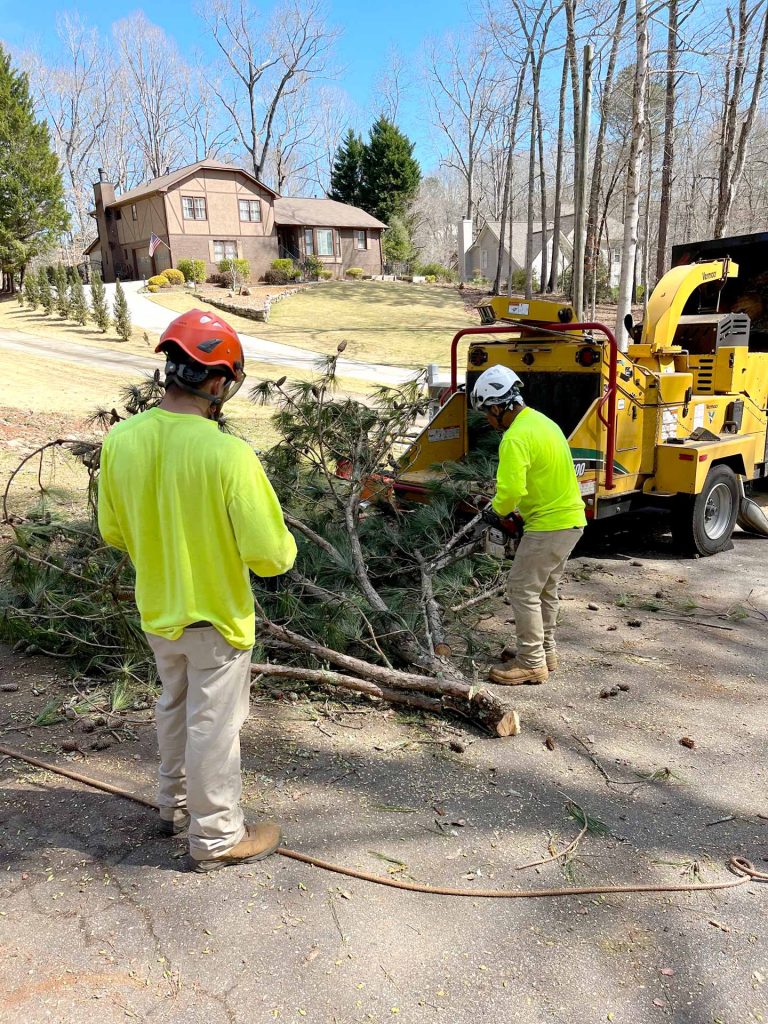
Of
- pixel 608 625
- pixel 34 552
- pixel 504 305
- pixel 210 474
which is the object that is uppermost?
pixel 504 305

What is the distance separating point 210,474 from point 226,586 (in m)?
0.38

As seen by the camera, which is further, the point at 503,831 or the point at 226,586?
the point at 503,831

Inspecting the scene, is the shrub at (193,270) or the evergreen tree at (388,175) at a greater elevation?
the evergreen tree at (388,175)

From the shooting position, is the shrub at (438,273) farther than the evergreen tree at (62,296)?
Yes

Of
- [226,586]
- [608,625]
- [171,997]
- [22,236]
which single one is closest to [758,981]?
[171,997]

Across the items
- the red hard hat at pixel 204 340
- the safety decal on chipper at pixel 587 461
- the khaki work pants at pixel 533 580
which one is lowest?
the khaki work pants at pixel 533 580

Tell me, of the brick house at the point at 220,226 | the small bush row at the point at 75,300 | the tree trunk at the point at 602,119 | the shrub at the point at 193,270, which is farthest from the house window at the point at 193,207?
the tree trunk at the point at 602,119

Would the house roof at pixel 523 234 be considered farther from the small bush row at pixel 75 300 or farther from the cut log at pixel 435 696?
the cut log at pixel 435 696

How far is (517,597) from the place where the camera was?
4293mm

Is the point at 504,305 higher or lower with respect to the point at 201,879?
higher

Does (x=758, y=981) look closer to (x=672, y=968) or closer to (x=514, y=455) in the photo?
(x=672, y=968)

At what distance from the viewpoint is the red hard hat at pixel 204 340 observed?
2328mm

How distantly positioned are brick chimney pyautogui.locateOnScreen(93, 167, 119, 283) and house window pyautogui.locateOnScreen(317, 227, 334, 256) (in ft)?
34.7

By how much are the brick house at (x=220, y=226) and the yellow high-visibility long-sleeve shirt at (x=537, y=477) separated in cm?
3479
